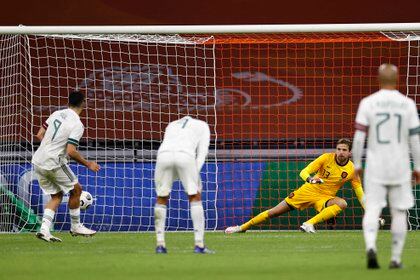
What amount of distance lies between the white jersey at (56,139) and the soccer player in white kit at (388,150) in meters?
5.40

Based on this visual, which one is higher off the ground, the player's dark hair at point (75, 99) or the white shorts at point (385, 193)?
the player's dark hair at point (75, 99)

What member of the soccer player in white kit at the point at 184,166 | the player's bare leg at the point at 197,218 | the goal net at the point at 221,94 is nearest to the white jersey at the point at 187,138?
the soccer player in white kit at the point at 184,166

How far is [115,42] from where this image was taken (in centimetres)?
1897

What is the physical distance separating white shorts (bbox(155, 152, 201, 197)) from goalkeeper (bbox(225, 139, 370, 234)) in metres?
4.88

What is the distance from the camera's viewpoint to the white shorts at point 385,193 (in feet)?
32.4

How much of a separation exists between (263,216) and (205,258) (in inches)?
215

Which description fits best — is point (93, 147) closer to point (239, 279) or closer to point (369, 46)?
point (369, 46)

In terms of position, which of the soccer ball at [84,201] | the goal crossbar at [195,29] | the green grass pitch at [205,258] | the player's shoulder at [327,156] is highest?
the goal crossbar at [195,29]

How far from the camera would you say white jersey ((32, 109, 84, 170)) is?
1442 cm

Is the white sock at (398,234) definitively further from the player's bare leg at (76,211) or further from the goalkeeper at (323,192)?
the goalkeeper at (323,192)

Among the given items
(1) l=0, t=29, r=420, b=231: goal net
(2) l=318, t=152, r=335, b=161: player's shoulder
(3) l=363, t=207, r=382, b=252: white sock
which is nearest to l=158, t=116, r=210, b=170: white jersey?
(3) l=363, t=207, r=382, b=252: white sock

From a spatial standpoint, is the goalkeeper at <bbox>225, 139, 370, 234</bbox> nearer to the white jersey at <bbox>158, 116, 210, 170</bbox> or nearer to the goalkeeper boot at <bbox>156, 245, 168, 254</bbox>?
the goalkeeper boot at <bbox>156, 245, 168, 254</bbox>

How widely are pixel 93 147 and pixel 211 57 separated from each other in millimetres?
2672

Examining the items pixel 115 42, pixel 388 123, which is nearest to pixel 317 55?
pixel 115 42
